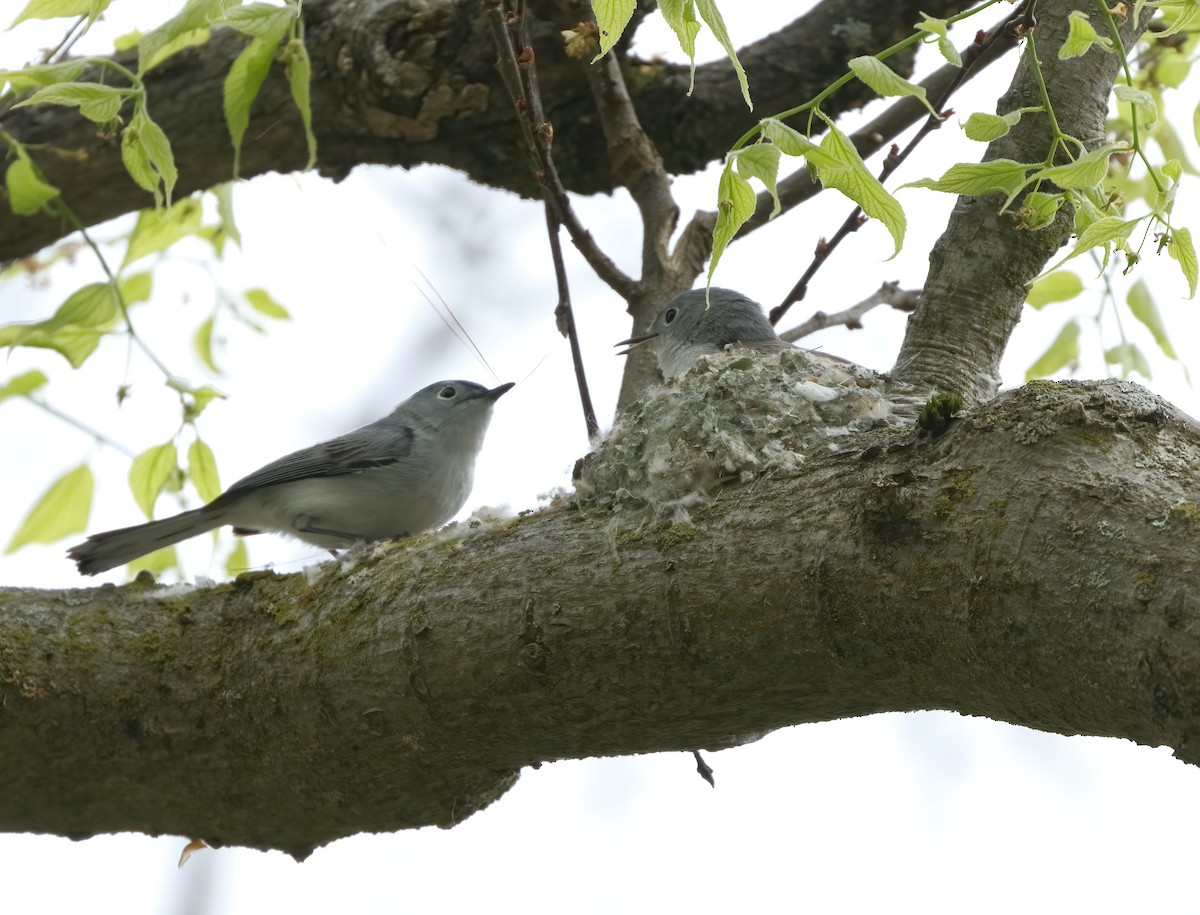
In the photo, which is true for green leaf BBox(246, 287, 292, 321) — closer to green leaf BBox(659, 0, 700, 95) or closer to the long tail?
the long tail

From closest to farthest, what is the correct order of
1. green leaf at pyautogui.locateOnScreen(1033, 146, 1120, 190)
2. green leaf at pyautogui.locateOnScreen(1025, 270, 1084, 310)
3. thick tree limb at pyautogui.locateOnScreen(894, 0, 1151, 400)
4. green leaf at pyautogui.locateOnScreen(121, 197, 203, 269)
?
green leaf at pyautogui.locateOnScreen(1033, 146, 1120, 190) → thick tree limb at pyautogui.locateOnScreen(894, 0, 1151, 400) → green leaf at pyautogui.locateOnScreen(1025, 270, 1084, 310) → green leaf at pyautogui.locateOnScreen(121, 197, 203, 269)

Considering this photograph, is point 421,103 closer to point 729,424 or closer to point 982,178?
point 729,424

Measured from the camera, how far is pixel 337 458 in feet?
14.1

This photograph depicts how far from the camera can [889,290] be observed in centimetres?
388

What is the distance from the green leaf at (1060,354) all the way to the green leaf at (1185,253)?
165 cm

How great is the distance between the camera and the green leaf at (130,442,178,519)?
361cm

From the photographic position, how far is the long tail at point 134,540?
3786 mm

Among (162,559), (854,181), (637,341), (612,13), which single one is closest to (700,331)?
(637,341)

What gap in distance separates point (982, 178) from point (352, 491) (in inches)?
109

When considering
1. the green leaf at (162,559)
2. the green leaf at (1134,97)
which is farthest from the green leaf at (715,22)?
the green leaf at (162,559)

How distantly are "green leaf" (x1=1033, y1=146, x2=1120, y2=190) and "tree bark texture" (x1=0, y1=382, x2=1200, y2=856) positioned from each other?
0.32 metres

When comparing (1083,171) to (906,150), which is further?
(906,150)

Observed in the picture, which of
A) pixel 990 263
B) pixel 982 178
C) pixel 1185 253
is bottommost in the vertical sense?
pixel 1185 253

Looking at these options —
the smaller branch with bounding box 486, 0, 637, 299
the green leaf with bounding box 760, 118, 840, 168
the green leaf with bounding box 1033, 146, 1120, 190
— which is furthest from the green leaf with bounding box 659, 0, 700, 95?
the smaller branch with bounding box 486, 0, 637, 299
